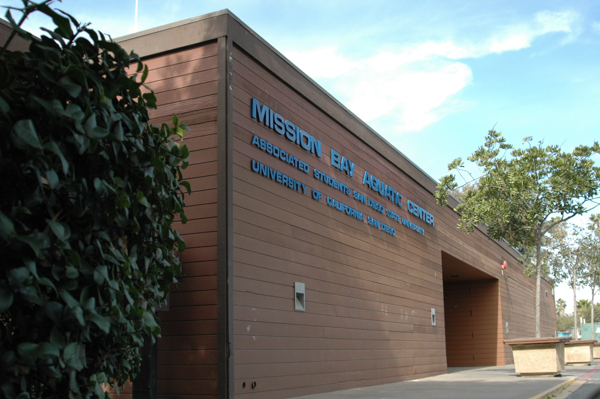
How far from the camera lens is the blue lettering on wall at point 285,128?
8.28 meters

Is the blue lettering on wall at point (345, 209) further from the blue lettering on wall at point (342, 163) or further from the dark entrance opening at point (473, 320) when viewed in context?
the dark entrance opening at point (473, 320)

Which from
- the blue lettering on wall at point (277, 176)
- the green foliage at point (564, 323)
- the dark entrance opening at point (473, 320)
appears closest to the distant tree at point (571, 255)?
the dark entrance opening at point (473, 320)

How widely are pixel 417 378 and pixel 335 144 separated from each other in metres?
5.96

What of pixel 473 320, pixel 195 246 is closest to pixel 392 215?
pixel 195 246

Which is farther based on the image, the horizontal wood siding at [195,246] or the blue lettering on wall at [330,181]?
the blue lettering on wall at [330,181]

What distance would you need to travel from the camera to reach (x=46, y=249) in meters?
2.81

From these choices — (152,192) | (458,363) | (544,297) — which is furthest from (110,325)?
(544,297)

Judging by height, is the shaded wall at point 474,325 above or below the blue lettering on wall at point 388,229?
below

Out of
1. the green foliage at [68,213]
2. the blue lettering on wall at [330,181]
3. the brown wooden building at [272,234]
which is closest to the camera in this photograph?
the green foliage at [68,213]

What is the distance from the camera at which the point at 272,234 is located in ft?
26.9

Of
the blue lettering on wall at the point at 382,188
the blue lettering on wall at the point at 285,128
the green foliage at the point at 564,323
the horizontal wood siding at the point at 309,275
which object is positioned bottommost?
the green foliage at the point at 564,323

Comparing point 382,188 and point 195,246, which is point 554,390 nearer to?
point 382,188

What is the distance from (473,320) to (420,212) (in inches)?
389

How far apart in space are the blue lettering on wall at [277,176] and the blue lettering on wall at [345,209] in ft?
3.13
